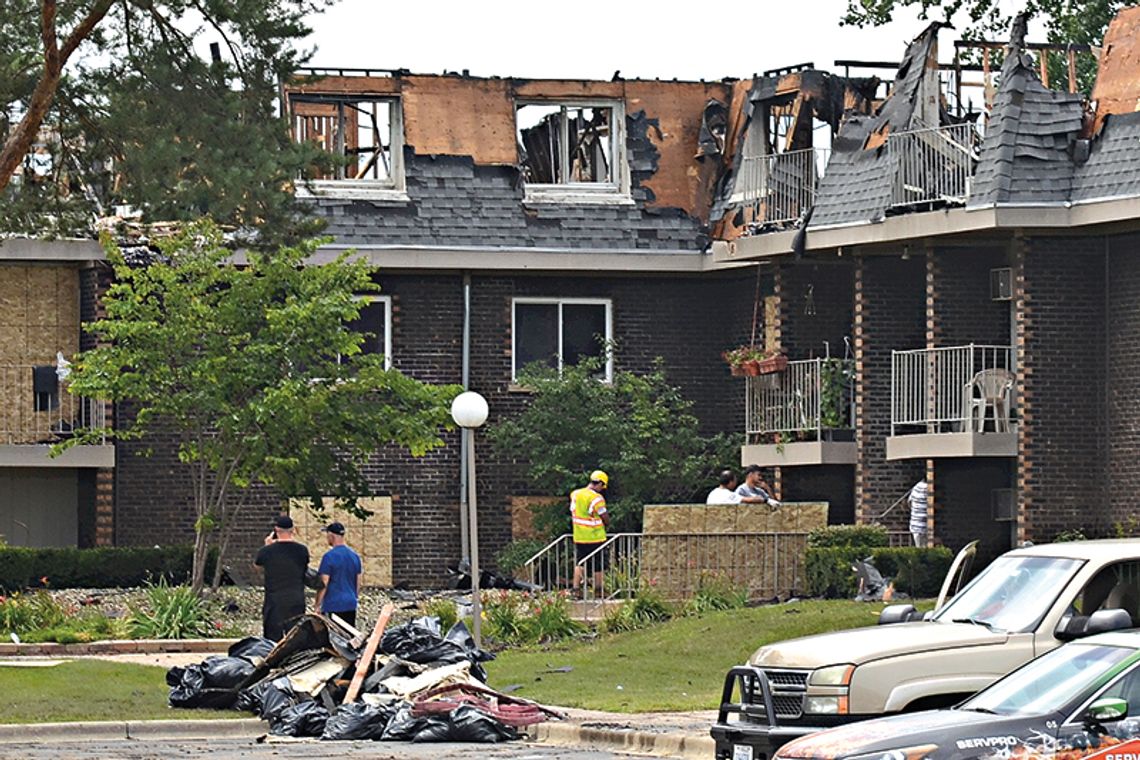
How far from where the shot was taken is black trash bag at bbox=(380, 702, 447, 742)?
64.7 ft

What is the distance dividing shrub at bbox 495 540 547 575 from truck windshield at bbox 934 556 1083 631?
20.1 meters

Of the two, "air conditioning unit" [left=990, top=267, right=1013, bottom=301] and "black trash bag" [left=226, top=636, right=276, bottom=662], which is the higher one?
"air conditioning unit" [left=990, top=267, right=1013, bottom=301]

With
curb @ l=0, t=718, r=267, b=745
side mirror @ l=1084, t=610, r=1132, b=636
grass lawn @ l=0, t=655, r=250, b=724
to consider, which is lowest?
curb @ l=0, t=718, r=267, b=745

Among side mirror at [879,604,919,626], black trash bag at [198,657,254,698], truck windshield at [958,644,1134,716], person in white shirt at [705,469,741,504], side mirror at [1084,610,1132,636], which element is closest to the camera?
truck windshield at [958,644,1134,716]

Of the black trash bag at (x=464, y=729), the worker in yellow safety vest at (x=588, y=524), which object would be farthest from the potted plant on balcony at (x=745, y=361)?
the black trash bag at (x=464, y=729)

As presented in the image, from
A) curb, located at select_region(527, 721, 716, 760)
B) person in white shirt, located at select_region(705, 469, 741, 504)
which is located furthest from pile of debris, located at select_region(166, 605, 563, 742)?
person in white shirt, located at select_region(705, 469, 741, 504)

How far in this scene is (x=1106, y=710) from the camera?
11.9 metres

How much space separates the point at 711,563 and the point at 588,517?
1.83 metres

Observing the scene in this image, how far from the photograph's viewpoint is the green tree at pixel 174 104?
21125 millimetres

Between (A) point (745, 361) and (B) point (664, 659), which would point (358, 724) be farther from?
(A) point (745, 361)

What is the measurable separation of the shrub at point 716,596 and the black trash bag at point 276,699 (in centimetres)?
843

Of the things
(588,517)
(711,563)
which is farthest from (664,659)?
(588,517)

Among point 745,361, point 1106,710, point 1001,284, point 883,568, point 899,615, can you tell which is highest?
point 1001,284

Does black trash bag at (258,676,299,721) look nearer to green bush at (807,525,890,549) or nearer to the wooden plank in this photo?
the wooden plank
